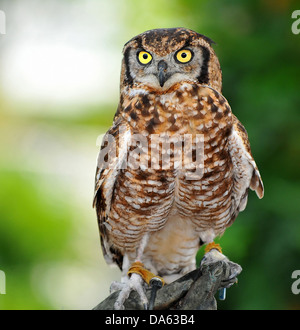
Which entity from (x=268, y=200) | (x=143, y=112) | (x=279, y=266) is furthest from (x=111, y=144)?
(x=279, y=266)

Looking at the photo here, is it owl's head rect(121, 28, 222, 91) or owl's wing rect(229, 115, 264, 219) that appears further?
owl's wing rect(229, 115, 264, 219)

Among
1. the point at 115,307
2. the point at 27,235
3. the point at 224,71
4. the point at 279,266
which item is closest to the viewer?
the point at 115,307

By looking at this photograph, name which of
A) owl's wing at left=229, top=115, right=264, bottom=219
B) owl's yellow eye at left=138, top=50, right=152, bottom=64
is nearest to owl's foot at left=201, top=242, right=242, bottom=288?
owl's wing at left=229, top=115, right=264, bottom=219

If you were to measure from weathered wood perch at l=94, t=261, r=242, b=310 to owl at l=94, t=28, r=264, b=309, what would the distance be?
1.5 inches

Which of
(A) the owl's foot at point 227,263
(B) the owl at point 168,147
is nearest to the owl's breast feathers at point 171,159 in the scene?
(B) the owl at point 168,147

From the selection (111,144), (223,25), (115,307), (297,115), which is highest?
(223,25)

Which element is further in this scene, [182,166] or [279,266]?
[279,266]

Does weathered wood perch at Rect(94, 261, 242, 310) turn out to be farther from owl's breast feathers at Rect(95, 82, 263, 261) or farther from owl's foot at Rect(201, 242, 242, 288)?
owl's breast feathers at Rect(95, 82, 263, 261)

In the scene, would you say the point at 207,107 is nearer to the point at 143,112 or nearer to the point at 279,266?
the point at 143,112

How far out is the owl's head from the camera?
4.35 feet

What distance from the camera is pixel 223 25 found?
256 cm

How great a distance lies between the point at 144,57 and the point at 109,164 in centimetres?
36

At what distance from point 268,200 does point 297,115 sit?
48cm

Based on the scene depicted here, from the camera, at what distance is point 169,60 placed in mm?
1326
